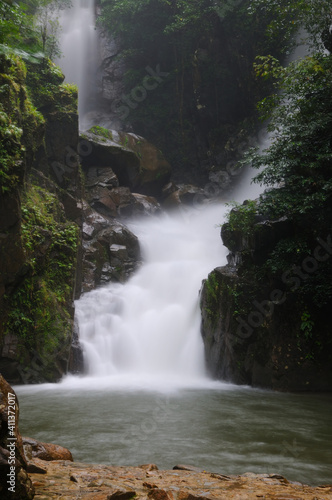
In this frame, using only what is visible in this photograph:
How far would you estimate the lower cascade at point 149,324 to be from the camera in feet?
34.6

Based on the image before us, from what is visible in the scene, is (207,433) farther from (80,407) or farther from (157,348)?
(157,348)

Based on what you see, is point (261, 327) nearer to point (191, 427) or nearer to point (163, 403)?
point (163, 403)

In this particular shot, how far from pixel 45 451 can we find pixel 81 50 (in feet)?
101

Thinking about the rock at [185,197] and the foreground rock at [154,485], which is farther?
the rock at [185,197]

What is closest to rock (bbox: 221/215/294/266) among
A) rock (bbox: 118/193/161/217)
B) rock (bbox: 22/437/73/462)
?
rock (bbox: 22/437/73/462)

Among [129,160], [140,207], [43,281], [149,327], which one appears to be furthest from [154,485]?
[129,160]

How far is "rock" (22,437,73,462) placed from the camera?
11.7 feet

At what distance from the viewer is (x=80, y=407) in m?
6.96

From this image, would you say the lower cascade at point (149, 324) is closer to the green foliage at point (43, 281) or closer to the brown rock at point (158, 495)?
the green foliage at point (43, 281)

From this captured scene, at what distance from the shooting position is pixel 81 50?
29.0m

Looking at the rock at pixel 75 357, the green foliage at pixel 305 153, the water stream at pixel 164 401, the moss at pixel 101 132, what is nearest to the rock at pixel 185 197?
the water stream at pixel 164 401

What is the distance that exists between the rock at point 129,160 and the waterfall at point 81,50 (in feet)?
25.1

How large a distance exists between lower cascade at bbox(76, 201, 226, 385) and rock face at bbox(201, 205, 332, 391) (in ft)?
3.00

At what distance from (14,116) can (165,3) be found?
19.2 meters
